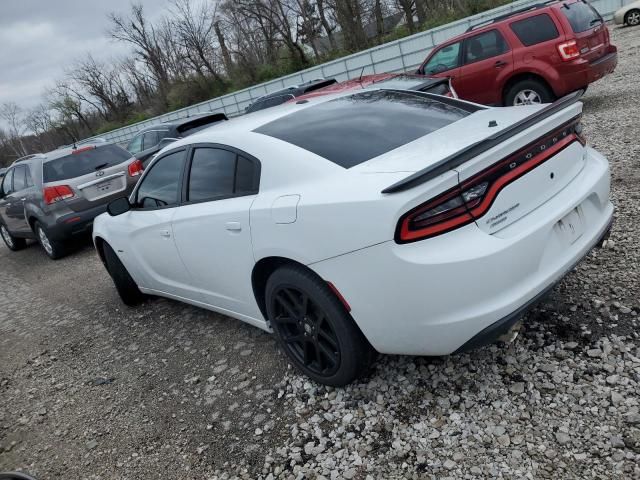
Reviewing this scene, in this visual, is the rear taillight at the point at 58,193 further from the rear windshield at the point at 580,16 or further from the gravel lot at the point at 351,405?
the rear windshield at the point at 580,16

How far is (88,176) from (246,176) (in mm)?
5723

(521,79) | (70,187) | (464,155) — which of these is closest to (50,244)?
(70,187)

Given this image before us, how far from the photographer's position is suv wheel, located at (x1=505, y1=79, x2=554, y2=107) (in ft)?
24.0

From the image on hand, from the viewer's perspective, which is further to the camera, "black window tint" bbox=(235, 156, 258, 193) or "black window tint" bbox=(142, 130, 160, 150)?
"black window tint" bbox=(142, 130, 160, 150)

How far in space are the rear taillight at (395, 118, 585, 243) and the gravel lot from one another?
38.2 inches

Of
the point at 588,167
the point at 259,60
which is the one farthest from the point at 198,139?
the point at 259,60

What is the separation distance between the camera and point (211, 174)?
10.8ft

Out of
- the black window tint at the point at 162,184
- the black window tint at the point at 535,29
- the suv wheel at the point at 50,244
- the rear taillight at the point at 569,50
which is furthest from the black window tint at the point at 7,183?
the rear taillight at the point at 569,50

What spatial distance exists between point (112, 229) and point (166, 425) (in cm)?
225

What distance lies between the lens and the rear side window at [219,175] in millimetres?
2955

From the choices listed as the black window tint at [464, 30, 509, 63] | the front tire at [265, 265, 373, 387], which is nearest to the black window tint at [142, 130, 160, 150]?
the black window tint at [464, 30, 509, 63]

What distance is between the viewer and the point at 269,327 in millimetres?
3119

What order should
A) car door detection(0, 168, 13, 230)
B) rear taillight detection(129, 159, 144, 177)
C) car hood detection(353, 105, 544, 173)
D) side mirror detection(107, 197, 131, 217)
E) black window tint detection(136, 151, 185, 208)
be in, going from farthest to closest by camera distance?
car door detection(0, 168, 13, 230)
rear taillight detection(129, 159, 144, 177)
side mirror detection(107, 197, 131, 217)
black window tint detection(136, 151, 185, 208)
car hood detection(353, 105, 544, 173)

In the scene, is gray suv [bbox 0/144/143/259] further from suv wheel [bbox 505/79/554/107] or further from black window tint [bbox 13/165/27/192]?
suv wheel [bbox 505/79/554/107]
